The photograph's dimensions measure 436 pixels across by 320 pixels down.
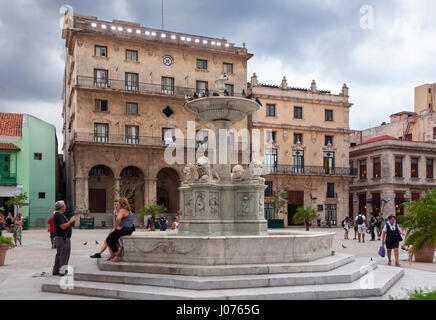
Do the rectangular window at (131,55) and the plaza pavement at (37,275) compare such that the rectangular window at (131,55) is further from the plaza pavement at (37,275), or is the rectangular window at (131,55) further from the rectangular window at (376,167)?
the rectangular window at (376,167)

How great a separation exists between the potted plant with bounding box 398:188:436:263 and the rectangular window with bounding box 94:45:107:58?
102ft

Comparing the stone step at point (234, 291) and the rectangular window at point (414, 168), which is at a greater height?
the rectangular window at point (414, 168)

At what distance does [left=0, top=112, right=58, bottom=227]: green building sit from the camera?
3656 centimetres

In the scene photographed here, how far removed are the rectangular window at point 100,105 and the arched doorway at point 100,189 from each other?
16.8ft

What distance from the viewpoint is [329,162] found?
46375 millimetres

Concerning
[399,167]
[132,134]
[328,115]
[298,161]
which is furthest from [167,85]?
[399,167]

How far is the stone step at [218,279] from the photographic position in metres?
7.93

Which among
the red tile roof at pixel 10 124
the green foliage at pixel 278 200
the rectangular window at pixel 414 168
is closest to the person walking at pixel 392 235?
the green foliage at pixel 278 200

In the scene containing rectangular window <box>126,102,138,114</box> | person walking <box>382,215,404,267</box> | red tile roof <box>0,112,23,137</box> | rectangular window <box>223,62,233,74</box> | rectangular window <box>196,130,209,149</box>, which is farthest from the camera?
rectangular window <box>223,62,233,74</box>

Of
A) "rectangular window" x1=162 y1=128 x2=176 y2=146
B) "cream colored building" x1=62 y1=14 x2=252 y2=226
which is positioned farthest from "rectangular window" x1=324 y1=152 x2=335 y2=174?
"rectangular window" x1=162 y1=128 x2=176 y2=146

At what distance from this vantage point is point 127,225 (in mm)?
9766

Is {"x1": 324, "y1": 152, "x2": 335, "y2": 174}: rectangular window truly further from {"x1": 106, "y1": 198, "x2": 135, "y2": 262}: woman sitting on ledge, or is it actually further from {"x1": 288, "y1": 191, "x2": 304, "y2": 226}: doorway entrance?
{"x1": 106, "y1": 198, "x2": 135, "y2": 262}: woman sitting on ledge

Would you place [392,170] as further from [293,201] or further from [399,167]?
[293,201]

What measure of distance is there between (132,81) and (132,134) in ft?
15.4
